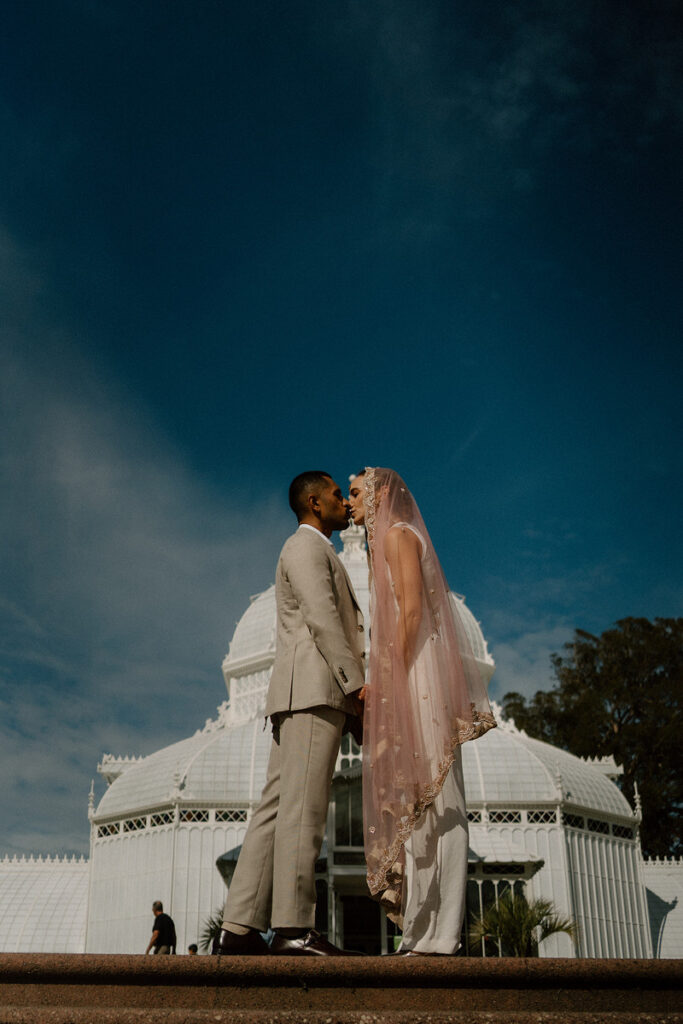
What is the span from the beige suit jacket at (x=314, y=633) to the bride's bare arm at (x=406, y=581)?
0.25 m

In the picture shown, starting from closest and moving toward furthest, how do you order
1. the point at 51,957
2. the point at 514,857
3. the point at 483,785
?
the point at 51,957, the point at 514,857, the point at 483,785

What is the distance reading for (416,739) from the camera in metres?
4.54

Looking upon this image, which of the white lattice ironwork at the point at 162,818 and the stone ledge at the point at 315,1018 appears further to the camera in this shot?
the white lattice ironwork at the point at 162,818

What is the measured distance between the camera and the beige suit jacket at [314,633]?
176 inches

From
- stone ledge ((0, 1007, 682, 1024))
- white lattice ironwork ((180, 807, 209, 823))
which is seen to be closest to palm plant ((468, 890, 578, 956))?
white lattice ironwork ((180, 807, 209, 823))

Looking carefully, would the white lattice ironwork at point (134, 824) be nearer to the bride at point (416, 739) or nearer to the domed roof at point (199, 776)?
the domed roof at point (199, 776)

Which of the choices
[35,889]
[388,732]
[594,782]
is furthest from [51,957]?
[35,889]

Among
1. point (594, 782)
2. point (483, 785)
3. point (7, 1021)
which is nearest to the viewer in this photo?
point (7, 1021)

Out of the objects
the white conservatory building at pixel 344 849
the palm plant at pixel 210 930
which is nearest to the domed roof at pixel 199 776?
the white conservatory building at pixel 344 849

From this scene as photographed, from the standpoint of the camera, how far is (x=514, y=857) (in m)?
18.9

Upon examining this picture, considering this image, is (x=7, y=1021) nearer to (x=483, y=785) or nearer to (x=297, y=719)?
(x=297, y=719)

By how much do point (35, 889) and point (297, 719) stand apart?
75.0ft

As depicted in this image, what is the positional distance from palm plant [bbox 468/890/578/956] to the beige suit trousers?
12911 mm

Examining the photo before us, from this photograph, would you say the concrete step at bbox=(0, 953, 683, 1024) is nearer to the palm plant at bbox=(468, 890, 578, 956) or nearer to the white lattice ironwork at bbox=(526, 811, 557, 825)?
the palm plant at bbox=(468, 890, 578, 956)
